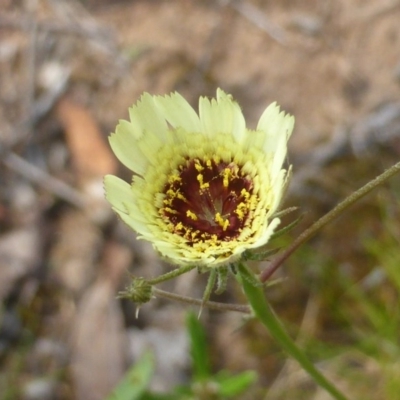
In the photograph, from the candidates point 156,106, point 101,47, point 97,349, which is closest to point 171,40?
point 101,47

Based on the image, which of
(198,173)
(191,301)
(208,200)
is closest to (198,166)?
(198,173)

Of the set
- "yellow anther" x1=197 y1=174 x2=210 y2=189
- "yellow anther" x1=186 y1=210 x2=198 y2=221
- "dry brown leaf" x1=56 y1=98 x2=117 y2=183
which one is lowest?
"yellow anther" x1=186 y1=210 x2=198 y2=221

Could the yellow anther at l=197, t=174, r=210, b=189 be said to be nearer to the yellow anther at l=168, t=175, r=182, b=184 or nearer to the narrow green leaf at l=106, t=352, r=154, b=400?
the yellow anther at l=168, t=175, r=182, b=184

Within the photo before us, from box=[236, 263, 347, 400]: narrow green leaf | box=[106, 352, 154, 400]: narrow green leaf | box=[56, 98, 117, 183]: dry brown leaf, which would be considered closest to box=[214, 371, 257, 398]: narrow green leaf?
box=[106, 352, 154, 400]: narrow green leaf

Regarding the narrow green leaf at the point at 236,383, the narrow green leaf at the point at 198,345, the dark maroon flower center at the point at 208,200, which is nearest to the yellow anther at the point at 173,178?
the dark maroon flower center at the point at 208,200

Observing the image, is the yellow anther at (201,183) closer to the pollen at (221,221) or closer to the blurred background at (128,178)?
the pollen at (221,221)

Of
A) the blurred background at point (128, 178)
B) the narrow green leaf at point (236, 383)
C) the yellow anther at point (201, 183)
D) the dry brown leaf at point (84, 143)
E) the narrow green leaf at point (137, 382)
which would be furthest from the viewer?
the dry brown leaf at point (84, 143)

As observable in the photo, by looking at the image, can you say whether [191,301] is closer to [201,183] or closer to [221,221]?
[221,221]
